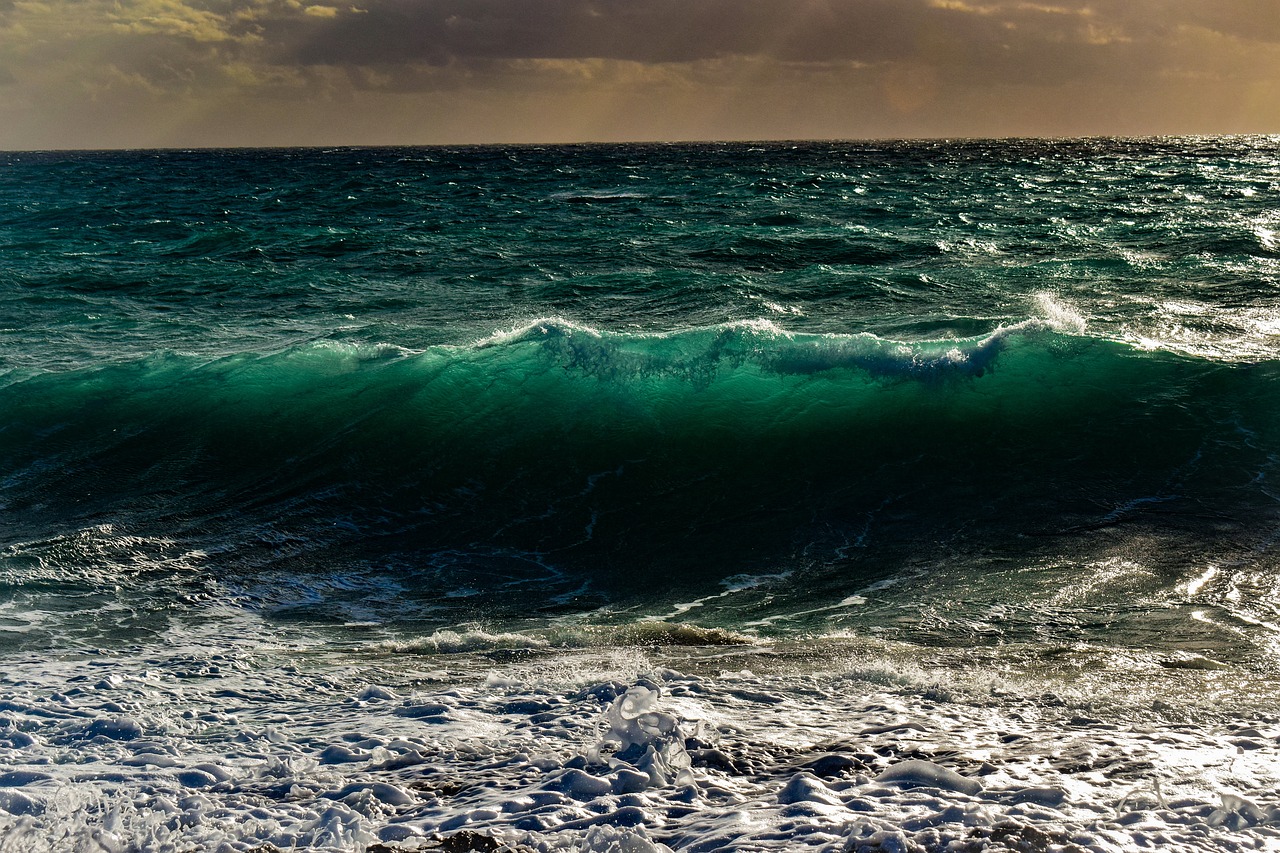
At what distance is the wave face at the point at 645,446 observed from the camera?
25.8ft

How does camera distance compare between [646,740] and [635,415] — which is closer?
[646,740]

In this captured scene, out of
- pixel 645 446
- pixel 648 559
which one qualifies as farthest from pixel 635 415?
pixel 648 559

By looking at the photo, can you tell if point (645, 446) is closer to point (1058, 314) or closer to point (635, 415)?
point (635, 415)

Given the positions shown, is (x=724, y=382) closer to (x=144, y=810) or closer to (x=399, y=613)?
(x=399, y=613)

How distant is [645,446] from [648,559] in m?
2.58

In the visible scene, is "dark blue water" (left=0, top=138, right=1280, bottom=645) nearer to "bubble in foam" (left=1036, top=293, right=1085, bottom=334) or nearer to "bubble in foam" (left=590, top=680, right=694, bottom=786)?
"bubble in foam" (left=1036, top=293, right=1085, bottom=334)

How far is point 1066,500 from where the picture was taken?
26.6 feet

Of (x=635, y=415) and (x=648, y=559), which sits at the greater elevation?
(x=635, y=415)

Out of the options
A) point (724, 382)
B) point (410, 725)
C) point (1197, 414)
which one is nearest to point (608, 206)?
point (724, 382)

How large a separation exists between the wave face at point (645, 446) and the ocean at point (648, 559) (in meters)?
0.05

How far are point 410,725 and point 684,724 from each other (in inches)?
50.2

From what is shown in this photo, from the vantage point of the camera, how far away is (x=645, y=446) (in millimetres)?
9953

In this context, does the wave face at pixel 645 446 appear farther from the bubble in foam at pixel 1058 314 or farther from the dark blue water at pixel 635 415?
the bubble in foam at pixel 1058 314

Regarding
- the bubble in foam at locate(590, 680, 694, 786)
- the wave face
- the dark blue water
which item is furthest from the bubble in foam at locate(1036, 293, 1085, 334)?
the bubble in foam at locate(590, 680, 694, 786)
